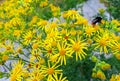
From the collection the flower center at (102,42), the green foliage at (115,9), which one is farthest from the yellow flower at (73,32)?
the green foliage at (115,9)

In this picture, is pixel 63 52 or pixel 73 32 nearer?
pixel 63 52

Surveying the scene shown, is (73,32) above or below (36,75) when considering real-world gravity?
above

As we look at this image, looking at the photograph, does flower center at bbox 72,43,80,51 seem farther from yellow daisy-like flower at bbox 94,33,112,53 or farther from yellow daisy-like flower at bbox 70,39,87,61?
yellow daisy-like flower at bbox 94,33,112,53

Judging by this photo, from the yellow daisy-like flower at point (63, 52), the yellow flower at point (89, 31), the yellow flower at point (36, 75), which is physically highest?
the yellow flower at point (89, 31)

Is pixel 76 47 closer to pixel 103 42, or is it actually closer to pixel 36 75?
pixel 103 42

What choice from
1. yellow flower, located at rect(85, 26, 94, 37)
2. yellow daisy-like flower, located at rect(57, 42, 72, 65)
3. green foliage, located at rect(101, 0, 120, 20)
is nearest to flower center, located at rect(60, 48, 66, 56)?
yellow daisy-like flower, located at rect(57, 42, 72, 65)

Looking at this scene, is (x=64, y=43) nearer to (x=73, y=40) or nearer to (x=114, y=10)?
(x=73, y=40)

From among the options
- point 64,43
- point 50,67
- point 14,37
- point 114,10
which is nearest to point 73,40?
point 64,43

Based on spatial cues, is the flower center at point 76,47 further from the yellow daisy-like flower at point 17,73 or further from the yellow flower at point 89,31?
the yellow daisy-like flower at point 17,73

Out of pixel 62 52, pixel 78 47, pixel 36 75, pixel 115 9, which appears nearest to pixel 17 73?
pixel 36 75

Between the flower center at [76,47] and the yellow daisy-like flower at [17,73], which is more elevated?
the flower center at [76,47]

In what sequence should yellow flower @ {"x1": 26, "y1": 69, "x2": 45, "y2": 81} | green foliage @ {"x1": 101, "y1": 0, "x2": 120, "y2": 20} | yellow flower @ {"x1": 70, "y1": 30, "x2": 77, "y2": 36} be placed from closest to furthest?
yellow flower @ {"x1": 26, "y1": 69, "x2": 45, "y2": 81} → yellow flower @ {"x1": 70, "y1": 30, "x2": 77, "y2": 36} → green foliage @ {"x1": 101, "y1": 0, "x2": 120, "y2": 20}

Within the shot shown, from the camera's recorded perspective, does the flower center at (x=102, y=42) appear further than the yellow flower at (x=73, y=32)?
No
